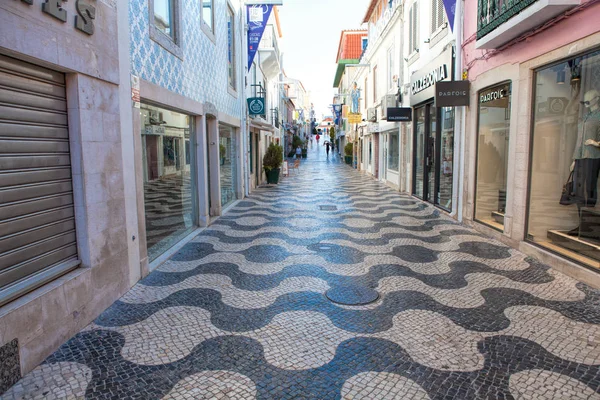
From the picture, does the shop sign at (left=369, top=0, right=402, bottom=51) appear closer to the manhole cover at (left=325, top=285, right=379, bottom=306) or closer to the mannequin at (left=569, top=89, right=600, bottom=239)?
the mannequin at (left=569, top=89, right=600, bottom=239)

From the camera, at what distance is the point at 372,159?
2250 cm

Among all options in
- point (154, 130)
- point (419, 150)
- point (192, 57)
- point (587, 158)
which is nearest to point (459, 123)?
point (587, 158)

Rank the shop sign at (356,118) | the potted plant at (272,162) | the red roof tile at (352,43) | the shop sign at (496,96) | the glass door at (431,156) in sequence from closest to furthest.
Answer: the shop sign at (496,96), the glass door at (431,156), the potted plant at (272,162), the shop sign at (356,118), the red roof tile at (352,43)

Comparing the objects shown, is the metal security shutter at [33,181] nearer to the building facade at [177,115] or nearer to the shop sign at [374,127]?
the building facade at [177,115]

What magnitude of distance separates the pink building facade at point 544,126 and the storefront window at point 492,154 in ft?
0.06

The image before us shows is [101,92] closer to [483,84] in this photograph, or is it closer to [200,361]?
[200,361]

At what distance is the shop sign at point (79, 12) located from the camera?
3.18 metres

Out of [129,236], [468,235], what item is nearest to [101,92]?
[129,236]

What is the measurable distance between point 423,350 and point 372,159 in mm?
19781

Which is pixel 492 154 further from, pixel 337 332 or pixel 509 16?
pixel 337 332

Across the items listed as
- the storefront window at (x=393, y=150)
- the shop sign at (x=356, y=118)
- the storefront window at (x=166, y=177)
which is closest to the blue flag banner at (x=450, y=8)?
the storefront window at (x=166, y=177)

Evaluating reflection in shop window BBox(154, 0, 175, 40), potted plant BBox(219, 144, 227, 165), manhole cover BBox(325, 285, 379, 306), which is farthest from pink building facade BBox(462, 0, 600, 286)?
potted plant BBox(219, 144, 227, 165)

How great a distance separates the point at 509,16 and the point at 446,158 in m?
4.60

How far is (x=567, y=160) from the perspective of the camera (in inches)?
232
